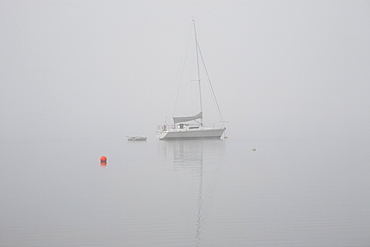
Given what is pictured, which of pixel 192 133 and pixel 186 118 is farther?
pixel 186 118

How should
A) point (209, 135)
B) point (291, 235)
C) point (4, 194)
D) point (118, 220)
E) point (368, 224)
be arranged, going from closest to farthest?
point (291, 235)
point (368, 224)
point (118, 220)
point (4, 194)
point (209, 135)

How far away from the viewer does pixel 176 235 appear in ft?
33.6

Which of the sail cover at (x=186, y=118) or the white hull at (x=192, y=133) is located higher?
the sail cover at (x=186, y=118)

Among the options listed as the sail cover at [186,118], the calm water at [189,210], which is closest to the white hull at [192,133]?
the sail cover at [186,118]

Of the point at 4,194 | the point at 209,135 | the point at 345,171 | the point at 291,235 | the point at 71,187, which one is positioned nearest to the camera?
the point at 291,235

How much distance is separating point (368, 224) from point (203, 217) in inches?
171

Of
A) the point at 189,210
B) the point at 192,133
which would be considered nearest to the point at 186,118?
the point at 192,133

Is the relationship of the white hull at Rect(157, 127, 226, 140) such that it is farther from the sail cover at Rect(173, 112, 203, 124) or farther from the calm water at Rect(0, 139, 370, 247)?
the calm water at Rect(0, 139, 370, 247)

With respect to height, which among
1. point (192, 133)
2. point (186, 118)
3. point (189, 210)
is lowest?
point (192, 133)

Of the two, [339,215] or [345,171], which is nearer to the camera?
[339,215]

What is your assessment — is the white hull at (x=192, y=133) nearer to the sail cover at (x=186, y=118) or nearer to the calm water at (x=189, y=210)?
the sail cover at (x=186, y=118)

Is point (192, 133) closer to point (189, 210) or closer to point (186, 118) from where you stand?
point (186, 118)

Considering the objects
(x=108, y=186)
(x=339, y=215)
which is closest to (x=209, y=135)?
(x=108, y=186)

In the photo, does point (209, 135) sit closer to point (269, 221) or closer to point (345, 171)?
point (345, 171)
